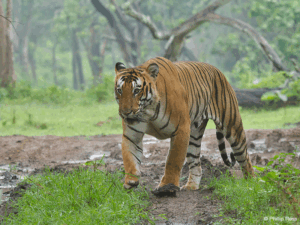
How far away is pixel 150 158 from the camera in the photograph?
593 cm

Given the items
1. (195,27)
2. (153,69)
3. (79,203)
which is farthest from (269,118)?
(79,203)

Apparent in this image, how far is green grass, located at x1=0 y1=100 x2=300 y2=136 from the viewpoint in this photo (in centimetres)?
878

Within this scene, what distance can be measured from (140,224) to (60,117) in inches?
325

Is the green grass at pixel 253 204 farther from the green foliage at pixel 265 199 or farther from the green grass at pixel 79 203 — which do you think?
the green grass at pixel 79 203

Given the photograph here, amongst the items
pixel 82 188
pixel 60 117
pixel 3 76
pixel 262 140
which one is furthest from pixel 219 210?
pixel 3 76

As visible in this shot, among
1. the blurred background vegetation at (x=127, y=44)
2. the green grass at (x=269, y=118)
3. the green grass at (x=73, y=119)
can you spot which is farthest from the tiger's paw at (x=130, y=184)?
the green grass at (x=269, y=118)

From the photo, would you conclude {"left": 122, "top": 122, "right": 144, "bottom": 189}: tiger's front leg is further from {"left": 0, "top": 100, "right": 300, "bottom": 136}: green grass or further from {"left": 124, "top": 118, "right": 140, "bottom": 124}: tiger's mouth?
{"left": 0, "top": 100, "right": 300, "bottom": 136}: green grass

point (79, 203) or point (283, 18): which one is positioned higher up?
point (283, 18)

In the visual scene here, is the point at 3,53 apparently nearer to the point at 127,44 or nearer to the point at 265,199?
the point at 127,44

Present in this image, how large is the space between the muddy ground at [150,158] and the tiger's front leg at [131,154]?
0.30 meters

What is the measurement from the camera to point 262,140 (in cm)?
704

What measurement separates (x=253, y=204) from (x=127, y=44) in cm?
1395

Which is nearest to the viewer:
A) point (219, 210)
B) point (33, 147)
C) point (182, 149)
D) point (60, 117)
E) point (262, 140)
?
point (219, 210)

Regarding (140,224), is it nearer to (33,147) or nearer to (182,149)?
(182,149)
